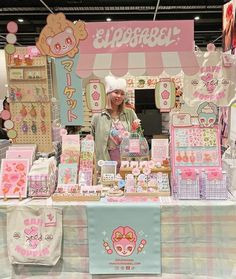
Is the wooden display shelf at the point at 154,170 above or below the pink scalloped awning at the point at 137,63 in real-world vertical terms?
below

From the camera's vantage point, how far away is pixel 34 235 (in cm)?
227

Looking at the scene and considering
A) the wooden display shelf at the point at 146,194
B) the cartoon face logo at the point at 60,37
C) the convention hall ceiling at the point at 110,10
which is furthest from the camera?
the convention hall ceiling at the point at 110,10

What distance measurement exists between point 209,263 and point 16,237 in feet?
4.08

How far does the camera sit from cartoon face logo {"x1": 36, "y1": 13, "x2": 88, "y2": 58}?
2.44 meters

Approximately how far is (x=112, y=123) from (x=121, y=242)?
1349 millimetres

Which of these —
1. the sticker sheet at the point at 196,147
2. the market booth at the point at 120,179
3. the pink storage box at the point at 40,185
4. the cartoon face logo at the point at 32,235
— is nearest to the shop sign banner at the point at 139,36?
the market booth at the point at 120,179

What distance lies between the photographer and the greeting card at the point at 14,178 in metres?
2.35

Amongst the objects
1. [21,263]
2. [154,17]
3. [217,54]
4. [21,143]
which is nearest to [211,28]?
[154,17]

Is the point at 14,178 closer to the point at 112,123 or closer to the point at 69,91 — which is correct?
the point at 69,91

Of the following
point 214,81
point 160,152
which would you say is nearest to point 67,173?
point 160,152

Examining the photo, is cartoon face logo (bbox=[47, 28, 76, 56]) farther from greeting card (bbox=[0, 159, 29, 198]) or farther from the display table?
the display table

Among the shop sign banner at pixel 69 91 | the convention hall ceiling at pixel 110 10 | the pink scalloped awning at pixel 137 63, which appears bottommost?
the shop sign banner at pixel 69 91

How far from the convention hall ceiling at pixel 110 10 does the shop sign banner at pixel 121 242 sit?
596 centimetres

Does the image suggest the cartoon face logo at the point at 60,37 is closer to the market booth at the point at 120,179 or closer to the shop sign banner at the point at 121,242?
the market booth at the point at 120,179
